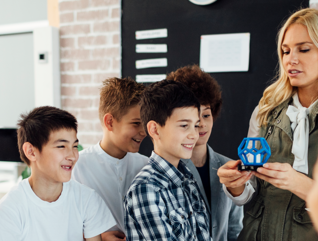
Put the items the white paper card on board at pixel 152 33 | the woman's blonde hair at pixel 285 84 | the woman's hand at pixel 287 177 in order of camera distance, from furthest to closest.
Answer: the white paper card on board at pixel 152 33
the woman's blonde hair at pixel 285 84
the woman's hand at pixel 287 177

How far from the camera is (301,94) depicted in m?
1.26

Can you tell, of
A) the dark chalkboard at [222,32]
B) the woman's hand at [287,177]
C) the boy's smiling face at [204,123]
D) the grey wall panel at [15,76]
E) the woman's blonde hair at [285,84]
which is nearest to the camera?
the woman's hand at [287,177]

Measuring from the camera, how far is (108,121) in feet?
4.87

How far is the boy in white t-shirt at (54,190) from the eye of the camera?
1.17 meters

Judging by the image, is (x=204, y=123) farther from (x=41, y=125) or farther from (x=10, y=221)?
(x=10, y=221)

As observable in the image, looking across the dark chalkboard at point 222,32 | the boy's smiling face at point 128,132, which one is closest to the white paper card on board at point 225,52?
the dark chalkboard at point 222,32

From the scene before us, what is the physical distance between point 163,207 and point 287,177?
1.51 ft

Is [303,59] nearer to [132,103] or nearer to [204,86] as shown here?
[204,86]

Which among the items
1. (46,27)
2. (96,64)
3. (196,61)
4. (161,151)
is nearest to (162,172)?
(161,151)

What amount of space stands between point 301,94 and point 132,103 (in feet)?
2.56

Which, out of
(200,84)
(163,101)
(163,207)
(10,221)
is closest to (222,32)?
(200,84)

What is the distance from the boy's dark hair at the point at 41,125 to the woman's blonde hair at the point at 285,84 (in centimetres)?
87

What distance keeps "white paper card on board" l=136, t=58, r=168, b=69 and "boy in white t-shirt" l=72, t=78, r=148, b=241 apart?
0.79 m

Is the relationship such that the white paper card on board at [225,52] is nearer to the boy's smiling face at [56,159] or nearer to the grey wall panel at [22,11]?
the boy's smiling face at [56,159]
